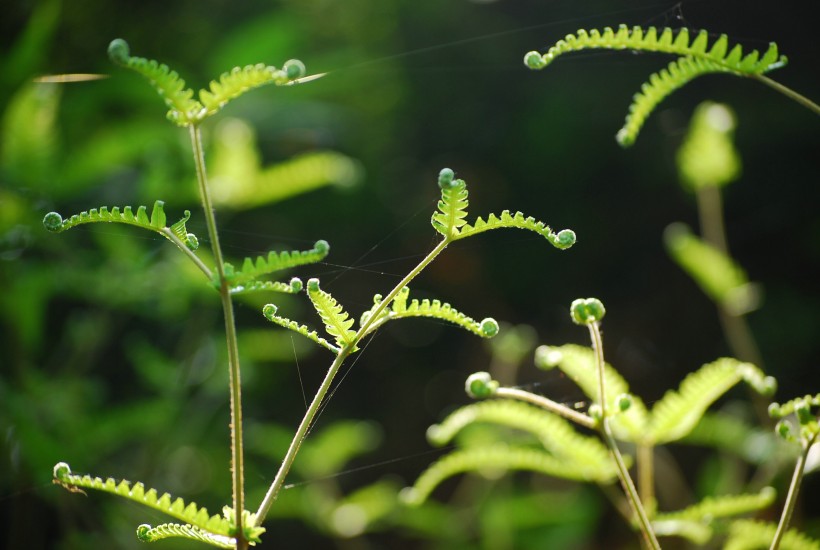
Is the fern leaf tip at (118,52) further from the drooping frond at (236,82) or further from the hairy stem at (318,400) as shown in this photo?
the hairy stem at (318,400)

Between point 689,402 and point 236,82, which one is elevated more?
point 236,82

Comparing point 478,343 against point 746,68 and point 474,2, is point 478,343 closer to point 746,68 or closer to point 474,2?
point 474,2

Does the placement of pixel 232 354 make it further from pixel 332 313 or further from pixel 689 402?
pixel 689 402

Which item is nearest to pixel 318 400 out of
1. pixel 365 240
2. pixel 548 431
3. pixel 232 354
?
pixel 232 354

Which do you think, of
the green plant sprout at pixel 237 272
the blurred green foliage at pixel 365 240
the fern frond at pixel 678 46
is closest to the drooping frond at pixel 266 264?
the green plant sprout at pixel 237 272

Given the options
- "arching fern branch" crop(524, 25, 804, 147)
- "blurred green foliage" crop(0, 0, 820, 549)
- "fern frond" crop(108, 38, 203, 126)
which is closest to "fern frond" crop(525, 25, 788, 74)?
"arching fern branch" crop(524, 25, 804, 147)

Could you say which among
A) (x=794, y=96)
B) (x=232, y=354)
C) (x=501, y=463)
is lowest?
(x=501, y=463)
